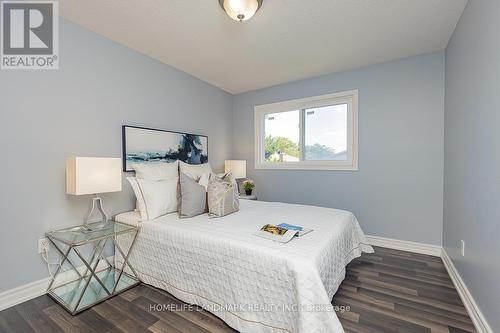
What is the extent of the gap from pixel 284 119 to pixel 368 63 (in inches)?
56.9

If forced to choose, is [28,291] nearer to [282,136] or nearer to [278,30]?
[278,30]

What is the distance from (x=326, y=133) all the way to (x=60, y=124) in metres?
3.25

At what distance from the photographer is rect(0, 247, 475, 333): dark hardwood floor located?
153 cm

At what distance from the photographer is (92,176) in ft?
6.21

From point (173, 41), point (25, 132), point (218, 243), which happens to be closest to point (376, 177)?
point (218, 243)

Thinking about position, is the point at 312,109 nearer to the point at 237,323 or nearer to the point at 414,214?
the point at 414,214

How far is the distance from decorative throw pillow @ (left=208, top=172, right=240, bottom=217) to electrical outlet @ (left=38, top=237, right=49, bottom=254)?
141 cm

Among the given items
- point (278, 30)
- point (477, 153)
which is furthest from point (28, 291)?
point (477, 153)

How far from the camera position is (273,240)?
5.32 feet

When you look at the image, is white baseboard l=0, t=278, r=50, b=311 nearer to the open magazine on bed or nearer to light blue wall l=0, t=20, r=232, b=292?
light blue wall l=0, t=20, r=232, b=292

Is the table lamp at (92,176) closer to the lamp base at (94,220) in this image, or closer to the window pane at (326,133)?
the lamp base at (94,220)

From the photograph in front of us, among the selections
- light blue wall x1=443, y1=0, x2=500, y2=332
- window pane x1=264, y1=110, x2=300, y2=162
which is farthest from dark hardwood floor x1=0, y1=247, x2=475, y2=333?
window pane x1=264, y1=110, x2=300, y2=162

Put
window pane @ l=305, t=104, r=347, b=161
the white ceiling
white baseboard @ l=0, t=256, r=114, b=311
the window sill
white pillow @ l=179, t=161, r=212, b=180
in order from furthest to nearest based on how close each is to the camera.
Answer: window pane @ l=305, t=104, r=347, b=161, the window sill, white pillow @ l=179, t=161, r=212, b=180, the white ceiling, white baseboard @ l=0, t=256, r=114, b=311

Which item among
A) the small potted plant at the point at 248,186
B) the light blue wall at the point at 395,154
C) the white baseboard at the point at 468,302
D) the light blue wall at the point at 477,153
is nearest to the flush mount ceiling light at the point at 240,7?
the light blue wall at the point at 477,153
